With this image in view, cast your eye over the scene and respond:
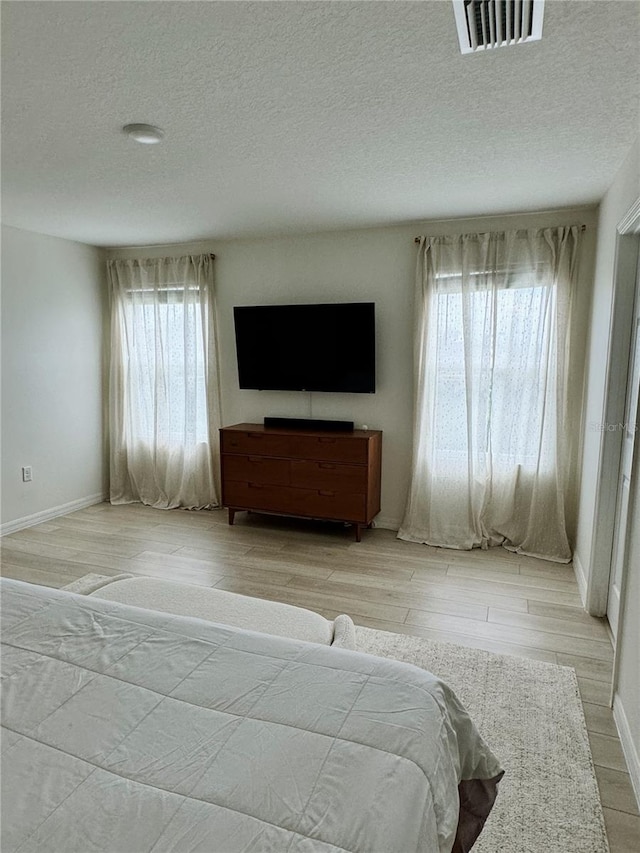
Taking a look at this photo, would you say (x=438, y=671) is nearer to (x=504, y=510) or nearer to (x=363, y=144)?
(x=504, y=510)

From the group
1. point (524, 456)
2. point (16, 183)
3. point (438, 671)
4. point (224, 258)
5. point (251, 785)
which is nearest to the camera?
point (251, 785)

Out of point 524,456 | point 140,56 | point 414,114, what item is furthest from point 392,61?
point 524,456

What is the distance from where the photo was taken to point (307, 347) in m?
4.29

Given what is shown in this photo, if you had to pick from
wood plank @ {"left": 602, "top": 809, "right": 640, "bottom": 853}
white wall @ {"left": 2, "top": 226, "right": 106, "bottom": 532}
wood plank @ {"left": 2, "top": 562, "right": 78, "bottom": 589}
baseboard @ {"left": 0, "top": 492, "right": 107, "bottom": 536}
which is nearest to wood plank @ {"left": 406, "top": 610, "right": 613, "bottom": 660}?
wood plank @ {"left": 602, "top": 809, "right": 640, "bottom": 853}

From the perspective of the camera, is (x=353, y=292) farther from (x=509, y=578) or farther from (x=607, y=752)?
(x=607, y=752)

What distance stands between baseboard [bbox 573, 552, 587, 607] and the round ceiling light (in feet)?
10.9

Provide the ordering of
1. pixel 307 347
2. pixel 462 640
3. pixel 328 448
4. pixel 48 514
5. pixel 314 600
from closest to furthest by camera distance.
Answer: pixel 462 640 → pixel 314 600 → pixel 328 448 → pixel 307 347 → pixel 48 514

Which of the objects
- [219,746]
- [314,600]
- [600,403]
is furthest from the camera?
[314,600]

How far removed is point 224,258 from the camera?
15.3ft

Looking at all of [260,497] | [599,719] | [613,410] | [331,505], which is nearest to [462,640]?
[599,719]

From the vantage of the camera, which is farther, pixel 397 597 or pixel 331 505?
pixel 331 505

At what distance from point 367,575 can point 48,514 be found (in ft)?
9.63

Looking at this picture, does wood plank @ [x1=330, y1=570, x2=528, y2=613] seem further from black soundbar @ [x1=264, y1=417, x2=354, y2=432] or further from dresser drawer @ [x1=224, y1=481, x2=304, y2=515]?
black soundbar @ [x1=264, y1=417, x2=354, y2=432]

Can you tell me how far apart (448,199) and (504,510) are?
88.8 inches
